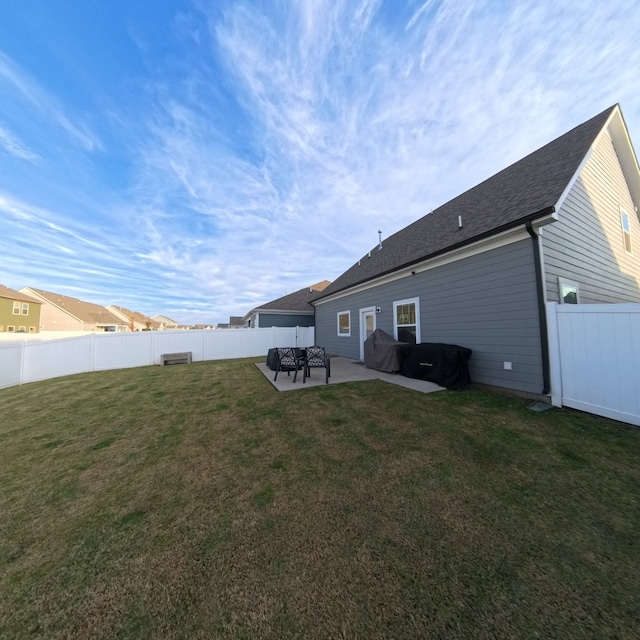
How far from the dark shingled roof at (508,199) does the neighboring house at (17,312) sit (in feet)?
119

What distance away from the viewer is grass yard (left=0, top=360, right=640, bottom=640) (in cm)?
147

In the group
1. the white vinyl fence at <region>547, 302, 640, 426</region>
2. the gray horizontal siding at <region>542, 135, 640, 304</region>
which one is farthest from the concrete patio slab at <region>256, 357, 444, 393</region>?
the gray horizontal siding at <region>542, 135, 640, 304</region>

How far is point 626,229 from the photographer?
8.28 m

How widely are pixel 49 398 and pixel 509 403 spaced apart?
10.4 metres

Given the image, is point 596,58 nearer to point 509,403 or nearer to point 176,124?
point 509,403

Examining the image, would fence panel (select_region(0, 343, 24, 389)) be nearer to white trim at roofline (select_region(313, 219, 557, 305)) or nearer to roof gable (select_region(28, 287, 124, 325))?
white trim at roofline (select_region(313, 219, 557, 305))

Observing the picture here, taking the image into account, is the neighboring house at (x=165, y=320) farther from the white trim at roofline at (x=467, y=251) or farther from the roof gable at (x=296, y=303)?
the white trim at roofline at (x=467, y=251)

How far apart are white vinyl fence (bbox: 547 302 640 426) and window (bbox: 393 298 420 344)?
11.1 feet

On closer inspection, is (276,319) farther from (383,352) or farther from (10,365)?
(10,365)

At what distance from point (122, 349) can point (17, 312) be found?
27447 millimetres

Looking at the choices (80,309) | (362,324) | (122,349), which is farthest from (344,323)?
(80,309)

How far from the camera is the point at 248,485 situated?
8.96ft

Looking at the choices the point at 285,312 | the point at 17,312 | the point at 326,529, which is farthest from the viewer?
the point at 17,312

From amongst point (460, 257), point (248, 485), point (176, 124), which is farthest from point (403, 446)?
point (176, 124)
